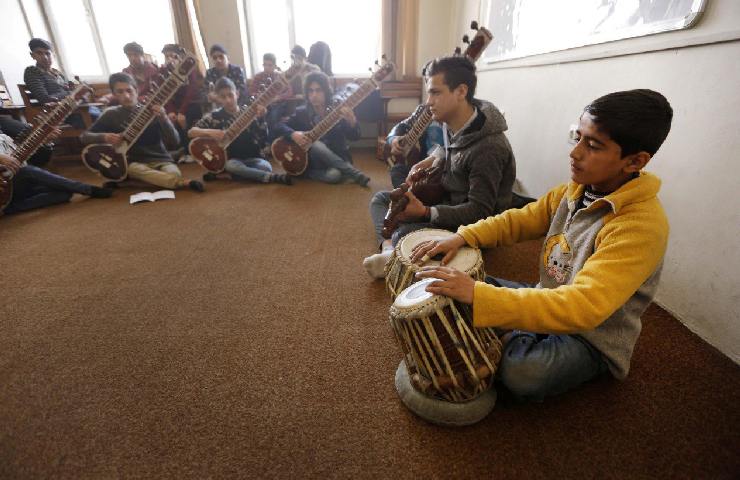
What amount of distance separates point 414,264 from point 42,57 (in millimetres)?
5386

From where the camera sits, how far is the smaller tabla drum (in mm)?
1080

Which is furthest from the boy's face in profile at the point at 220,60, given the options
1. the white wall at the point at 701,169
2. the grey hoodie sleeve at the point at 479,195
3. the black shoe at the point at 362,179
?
the white wall at the point at 701,169

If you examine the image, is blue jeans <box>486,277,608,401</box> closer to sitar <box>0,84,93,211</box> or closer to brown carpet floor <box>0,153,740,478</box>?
brown carpet floor <box>0,153,740,478</box>

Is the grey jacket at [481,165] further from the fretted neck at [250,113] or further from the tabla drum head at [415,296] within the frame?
the fretted neck at [250,113]

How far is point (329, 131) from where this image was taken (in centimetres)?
374

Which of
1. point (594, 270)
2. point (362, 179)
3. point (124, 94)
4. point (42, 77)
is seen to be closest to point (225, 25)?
point (42, 77)

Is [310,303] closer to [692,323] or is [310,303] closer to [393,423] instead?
[393,423]

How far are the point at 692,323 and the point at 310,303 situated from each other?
1.63 m

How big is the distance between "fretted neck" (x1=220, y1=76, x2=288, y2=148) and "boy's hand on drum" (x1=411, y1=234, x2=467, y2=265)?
297cm

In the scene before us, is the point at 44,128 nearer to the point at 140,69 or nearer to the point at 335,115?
the point at 140,69

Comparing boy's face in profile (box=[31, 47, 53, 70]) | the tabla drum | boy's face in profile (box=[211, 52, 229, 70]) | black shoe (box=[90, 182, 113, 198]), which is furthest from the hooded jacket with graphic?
boy's face in profile (box=[31, 47, 53, 70])

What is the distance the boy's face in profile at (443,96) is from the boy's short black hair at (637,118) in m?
0.90

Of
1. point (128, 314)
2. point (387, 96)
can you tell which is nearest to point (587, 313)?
point (128, 314)

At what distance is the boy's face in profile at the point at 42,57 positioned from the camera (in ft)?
13.1
